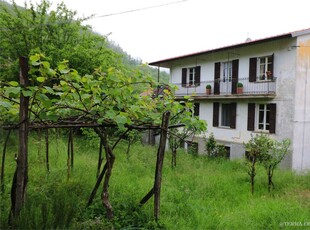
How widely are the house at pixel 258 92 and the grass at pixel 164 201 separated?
4.04 metres

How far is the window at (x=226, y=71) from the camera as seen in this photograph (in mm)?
16203

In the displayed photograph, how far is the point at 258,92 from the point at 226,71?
115 inches

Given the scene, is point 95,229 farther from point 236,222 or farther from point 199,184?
point 199,184

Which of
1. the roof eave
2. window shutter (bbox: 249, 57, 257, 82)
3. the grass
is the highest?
the roof eave

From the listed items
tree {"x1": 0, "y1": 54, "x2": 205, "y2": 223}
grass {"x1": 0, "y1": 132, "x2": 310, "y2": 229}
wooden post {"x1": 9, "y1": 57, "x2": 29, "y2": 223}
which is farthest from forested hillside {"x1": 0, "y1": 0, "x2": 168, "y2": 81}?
wooden post {"x1": 9, "y1": 57, "x2": 29, "y2": 223}

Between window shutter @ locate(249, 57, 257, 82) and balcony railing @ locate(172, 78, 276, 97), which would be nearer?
balcony railing @ locate(172, 78, 276, 97)

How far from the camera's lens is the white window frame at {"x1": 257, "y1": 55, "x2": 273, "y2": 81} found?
46.1 ft

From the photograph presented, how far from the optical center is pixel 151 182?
699cm

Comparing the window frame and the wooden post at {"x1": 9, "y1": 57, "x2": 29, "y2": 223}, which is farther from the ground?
the window frame

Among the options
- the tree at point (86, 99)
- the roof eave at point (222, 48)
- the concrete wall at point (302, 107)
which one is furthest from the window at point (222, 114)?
the tree at point (86, 99)

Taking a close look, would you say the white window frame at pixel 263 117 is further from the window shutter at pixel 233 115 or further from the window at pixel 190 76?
the window at pixel 190 76

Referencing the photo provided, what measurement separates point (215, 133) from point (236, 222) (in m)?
11.7

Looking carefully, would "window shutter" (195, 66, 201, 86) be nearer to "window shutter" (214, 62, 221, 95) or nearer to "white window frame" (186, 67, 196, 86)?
"white window frame" (186, 67, 196, 86)

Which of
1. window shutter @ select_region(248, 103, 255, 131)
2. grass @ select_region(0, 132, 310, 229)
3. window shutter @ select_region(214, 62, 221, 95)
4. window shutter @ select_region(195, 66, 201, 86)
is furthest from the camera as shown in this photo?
window shutter @ select_region(195, 66, 201, 86)
